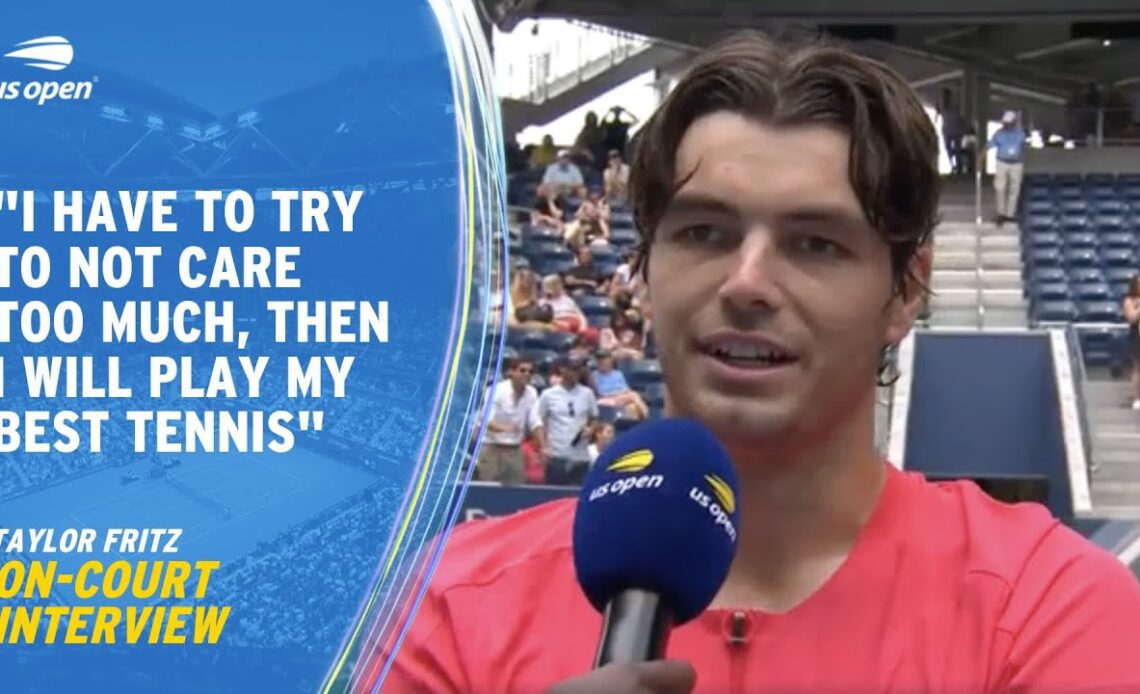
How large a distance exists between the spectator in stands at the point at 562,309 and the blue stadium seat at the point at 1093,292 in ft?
6.89

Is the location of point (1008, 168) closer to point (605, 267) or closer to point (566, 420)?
point (605, 267)

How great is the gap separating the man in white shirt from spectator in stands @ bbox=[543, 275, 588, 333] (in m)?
0.61

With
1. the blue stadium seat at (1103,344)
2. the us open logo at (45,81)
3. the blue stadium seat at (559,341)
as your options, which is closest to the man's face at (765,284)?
the us open logo at (45,81)

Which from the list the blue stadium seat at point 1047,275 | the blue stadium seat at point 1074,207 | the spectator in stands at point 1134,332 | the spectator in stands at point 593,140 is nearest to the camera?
the spectator in stands at point 1134,332

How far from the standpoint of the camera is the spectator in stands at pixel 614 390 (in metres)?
4.04

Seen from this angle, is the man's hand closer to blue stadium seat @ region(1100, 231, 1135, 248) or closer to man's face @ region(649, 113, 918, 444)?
man's face @ region(649, 113, 918, 444)

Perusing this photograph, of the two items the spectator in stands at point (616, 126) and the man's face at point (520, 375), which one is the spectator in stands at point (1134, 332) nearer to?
the man's face at point (520, 375)

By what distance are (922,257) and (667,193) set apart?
3.8 inches

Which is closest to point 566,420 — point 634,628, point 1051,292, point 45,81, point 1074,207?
point 45,81

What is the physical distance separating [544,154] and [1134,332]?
3431mm

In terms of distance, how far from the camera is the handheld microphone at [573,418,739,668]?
0.55 meters

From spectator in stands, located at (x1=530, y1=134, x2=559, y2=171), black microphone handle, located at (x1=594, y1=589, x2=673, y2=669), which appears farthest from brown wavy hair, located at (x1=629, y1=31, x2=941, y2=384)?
spectator in stands, located at (x1=530, y1=134, x2=559, y2=171)

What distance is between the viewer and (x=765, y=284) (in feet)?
2.22

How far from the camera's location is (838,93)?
71 cm
